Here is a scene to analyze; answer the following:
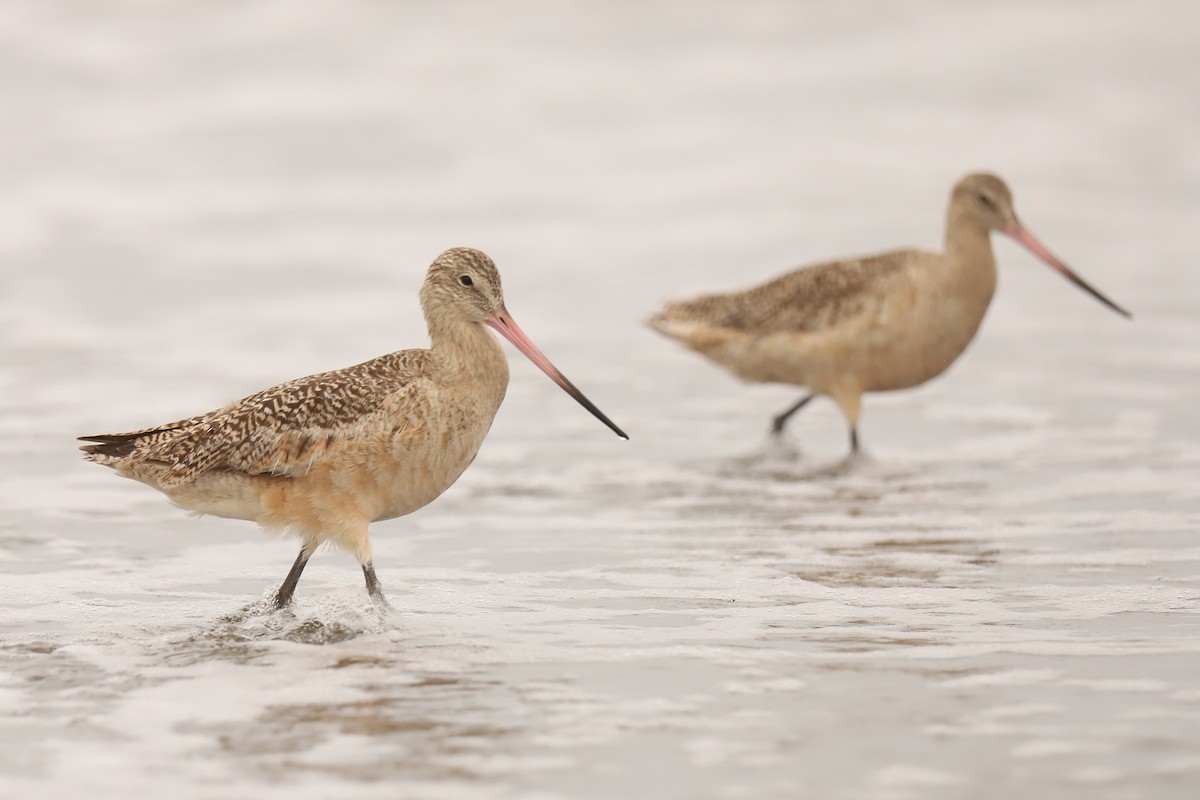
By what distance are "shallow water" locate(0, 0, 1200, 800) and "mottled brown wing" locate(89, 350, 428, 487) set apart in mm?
593

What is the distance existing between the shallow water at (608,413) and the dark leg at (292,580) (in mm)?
148

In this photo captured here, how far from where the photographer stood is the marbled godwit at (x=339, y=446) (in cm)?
705

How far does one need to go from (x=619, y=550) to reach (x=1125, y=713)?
325cm

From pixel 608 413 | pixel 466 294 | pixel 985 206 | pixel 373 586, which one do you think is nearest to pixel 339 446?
pixel 373 586

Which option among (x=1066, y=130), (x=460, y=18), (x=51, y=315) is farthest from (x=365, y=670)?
(x=460, y=18)

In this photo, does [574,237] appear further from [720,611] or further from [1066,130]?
[720,611]

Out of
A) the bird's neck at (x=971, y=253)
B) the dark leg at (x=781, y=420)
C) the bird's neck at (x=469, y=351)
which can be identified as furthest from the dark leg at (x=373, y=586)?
the bird's neck at (x=971, y=253)

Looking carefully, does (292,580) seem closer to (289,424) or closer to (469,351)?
(289,424)

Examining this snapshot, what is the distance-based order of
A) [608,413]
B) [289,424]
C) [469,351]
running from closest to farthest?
[289,424], [469,351], [608,413]

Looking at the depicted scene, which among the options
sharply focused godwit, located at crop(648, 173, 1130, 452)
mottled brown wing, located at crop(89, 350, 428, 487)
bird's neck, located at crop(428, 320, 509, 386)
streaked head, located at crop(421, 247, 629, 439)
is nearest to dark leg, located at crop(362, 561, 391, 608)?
mottled brown wing, located at crop(89, 350, 428, 487)

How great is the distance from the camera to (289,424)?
7.14 metres

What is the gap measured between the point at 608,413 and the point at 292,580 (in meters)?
5.12

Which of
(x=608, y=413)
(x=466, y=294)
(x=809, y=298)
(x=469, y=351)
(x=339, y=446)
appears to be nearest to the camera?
(x=339, y=446)

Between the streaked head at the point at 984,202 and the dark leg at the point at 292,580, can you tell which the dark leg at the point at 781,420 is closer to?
the streaked head at the point at 984,202
